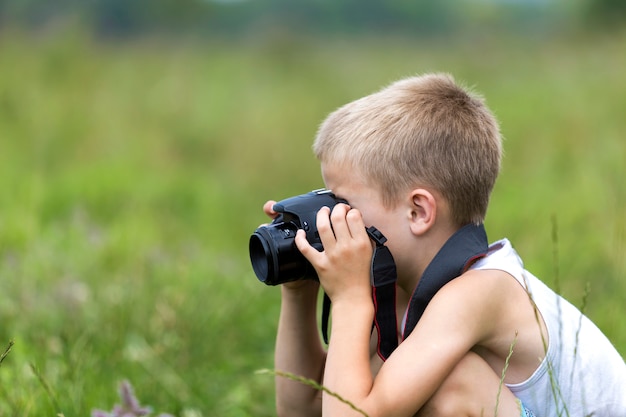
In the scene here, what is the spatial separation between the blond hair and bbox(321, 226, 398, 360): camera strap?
13 cm

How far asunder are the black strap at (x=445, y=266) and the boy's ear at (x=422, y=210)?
6 cm

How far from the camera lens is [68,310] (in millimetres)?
3240

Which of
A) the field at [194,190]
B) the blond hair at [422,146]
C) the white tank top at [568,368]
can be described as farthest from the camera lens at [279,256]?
the field at [194,190]

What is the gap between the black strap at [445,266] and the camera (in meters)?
1.97

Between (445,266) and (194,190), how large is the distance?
14.3ft

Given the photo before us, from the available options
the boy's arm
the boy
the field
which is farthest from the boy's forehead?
the field

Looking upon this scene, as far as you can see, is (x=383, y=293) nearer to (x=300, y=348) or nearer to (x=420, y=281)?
(x=420, y=281)

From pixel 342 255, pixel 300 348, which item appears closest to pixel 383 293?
pixel 342 255

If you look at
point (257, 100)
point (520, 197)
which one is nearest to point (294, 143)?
point (257, 100)

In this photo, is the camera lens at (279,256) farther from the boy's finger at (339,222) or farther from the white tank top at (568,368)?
the white tank top at (568,368)

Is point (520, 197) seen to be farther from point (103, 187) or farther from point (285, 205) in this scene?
point (285, 205)

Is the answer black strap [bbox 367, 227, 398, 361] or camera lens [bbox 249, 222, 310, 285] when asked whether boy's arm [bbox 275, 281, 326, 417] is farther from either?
black strap [bbox 367, 227, 398, 361]

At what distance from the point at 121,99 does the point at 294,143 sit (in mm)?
1872

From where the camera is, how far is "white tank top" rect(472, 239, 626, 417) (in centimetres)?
196
